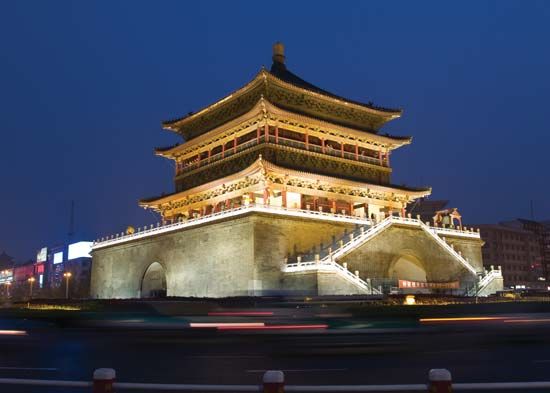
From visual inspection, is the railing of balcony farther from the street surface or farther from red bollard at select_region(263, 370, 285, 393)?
red bollard at select_region(263, 370, 285, 393)

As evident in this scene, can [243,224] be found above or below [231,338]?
above

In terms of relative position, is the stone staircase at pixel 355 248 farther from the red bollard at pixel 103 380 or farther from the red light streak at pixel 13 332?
the red bollard at pixel 103 380

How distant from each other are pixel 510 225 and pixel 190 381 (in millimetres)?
86534

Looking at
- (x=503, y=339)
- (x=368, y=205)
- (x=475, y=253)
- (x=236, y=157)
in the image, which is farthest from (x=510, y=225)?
(x=503, y=339)

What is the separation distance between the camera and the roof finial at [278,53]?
45.0m

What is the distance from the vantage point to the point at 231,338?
11617mm

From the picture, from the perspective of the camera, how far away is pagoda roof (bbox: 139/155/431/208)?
34.0m

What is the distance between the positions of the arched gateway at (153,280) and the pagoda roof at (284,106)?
10.5 m

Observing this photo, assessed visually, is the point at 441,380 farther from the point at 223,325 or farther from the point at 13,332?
the point at 13,332

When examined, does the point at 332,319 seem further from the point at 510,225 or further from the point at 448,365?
the point at 510,225

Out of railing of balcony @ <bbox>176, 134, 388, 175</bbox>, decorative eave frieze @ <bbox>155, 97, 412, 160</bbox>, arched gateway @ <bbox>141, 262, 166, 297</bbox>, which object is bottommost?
arched gateway @ <bbox>141, 262, 166, 297</bbox>

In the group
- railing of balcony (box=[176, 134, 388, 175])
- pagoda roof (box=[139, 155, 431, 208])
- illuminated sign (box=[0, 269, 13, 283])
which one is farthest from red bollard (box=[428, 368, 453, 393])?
illuminated sign (box=[0, 269, 13, 283])

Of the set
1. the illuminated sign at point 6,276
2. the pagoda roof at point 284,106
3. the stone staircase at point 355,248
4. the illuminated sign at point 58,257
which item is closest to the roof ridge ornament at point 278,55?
the pagoda roof at point 284,106

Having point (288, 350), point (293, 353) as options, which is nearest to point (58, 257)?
point (288, 350)
